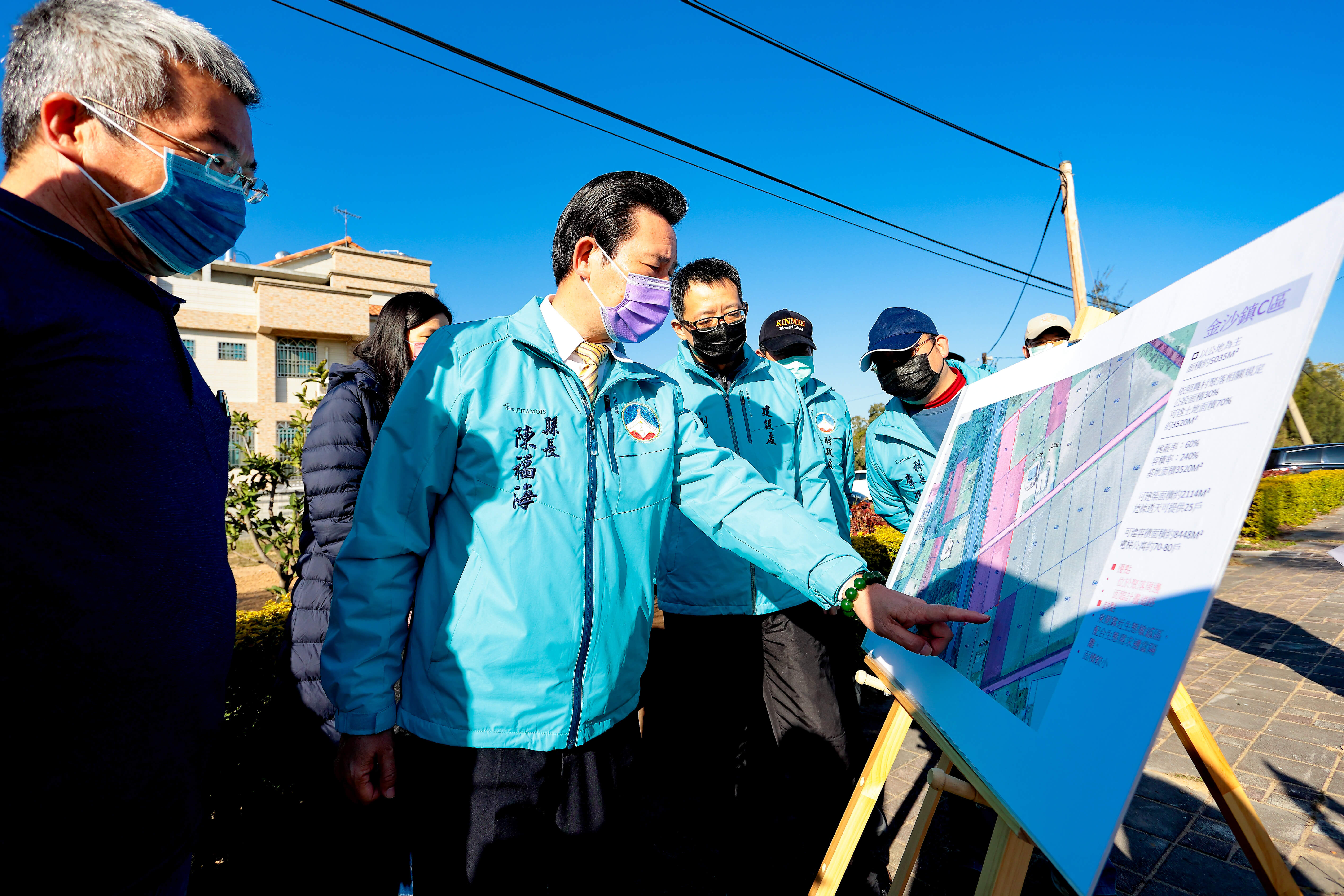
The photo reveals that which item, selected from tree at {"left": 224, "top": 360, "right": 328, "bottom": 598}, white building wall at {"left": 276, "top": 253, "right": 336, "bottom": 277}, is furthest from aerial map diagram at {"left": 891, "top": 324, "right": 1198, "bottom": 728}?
white building wall at {"left": 276, "top": 253, "right": 336, "bottom": 277}

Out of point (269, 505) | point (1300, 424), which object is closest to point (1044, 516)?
point (269, 505)

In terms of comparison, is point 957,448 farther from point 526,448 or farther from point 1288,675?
point 1288,675

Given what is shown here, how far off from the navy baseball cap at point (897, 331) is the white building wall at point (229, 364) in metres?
30.6

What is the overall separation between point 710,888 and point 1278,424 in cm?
285

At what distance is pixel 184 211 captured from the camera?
1323mm

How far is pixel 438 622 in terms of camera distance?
62.0 inches

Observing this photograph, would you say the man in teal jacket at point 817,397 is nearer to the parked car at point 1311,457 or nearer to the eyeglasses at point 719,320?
the eyeglasses at point 719,320

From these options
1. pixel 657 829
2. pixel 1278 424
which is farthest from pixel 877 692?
pixel 1278 424

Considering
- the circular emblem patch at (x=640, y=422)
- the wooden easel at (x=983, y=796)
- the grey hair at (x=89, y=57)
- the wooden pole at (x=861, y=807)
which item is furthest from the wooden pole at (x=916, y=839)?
the grey hair at (x=89, y=57)

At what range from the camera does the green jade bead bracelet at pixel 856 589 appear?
1.63 meters

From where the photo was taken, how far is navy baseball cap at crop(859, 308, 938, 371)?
9.78 ft

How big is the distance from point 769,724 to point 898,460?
4.64 ft

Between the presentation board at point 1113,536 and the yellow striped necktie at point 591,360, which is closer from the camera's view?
the presentation board at point 1113,536

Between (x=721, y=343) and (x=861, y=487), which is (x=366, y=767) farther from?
(x=861, y=487)
